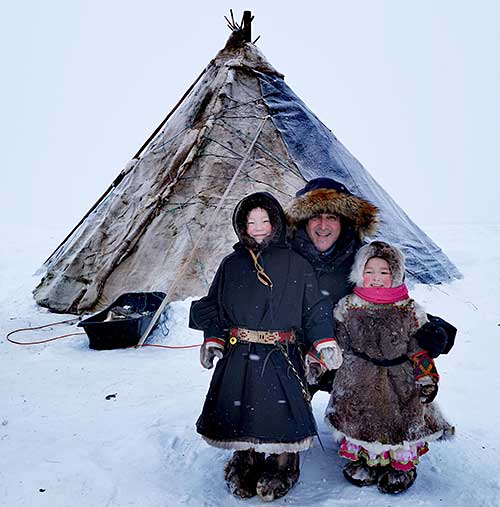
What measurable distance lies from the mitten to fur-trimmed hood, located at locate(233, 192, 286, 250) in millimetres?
557

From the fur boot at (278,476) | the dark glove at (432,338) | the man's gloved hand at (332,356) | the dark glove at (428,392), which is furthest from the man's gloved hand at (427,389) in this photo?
the fur boot at (278,476)

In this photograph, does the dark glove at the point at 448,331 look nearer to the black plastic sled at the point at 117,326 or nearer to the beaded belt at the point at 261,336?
the beaded belt at the point at 261,336

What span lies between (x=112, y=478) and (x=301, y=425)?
1011 mm

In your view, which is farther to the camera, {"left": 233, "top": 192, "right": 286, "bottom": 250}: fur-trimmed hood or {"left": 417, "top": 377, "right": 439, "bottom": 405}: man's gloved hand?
{"left": 233, "top": 192, "right": 286, "bottom": 250}: fur-trimmed hood

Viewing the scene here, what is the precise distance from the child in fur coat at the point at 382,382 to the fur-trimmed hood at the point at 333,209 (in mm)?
351

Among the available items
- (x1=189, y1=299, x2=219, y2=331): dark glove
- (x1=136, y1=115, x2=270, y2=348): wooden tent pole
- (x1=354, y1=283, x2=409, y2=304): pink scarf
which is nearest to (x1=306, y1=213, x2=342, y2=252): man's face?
(x1=354, y1=283, x2=409, y2=304): pink scarf

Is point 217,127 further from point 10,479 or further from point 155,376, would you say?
point 10,479

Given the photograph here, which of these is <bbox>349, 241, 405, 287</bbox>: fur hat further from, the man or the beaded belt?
the beaded belt

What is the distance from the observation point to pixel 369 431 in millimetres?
2002

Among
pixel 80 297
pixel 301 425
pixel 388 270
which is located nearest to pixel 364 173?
pixel 80 297

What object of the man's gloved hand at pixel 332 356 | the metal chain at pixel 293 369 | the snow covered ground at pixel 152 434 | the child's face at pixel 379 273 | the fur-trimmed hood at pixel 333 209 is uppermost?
the fur-trimmed hood at pixel 333 209

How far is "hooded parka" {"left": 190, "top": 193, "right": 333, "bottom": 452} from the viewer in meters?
1.96

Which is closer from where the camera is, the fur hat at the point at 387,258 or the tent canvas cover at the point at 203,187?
the fur hat at the point at 387,258

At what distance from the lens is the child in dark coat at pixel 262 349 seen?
1.96m
